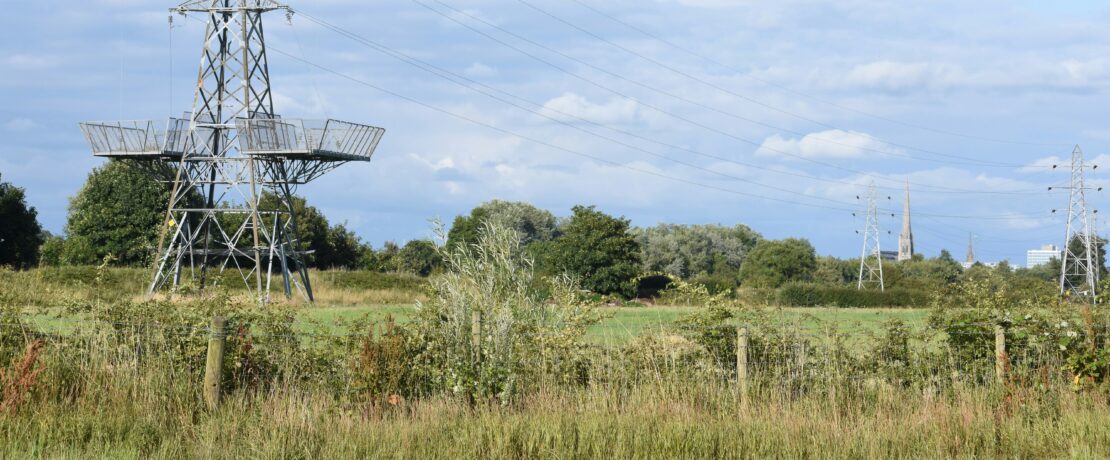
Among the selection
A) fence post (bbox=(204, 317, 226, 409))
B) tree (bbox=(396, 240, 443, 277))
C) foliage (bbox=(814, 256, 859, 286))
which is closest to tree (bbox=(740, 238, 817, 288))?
foliage (bbox=(814, 256, 859, 286))

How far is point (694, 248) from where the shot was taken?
134750mm

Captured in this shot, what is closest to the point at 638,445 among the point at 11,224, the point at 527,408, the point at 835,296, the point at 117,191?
the point at 527,408

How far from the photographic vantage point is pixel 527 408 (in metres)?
12.9

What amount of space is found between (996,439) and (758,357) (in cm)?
305

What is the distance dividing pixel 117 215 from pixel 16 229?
7342 millimetres

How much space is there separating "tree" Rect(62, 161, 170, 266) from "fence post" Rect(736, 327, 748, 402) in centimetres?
7057

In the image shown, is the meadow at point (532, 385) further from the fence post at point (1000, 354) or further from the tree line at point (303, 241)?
the tree line at point (303, 241)

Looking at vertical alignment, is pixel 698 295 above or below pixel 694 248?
below

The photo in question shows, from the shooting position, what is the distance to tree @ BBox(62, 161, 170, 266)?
257 feet

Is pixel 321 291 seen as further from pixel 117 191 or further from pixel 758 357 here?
pixel 758 357

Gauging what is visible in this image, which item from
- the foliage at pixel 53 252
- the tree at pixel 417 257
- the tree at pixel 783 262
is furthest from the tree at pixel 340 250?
the tree at pixel 783 262

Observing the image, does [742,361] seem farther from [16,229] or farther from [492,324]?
[16,229]

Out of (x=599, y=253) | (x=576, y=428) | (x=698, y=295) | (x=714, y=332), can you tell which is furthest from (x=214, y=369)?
(x=599, y=253)

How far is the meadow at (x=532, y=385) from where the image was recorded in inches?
443
